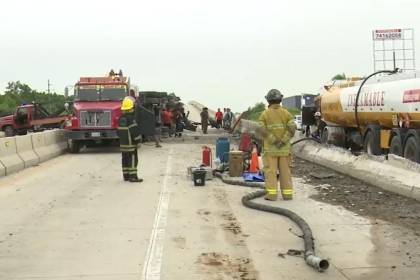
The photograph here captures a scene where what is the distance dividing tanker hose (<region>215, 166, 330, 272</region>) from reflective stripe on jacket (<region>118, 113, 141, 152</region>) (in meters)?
2.12

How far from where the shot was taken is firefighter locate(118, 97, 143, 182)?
47.3 feet

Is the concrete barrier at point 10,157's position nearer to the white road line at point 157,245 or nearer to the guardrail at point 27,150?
the guardrail at point 27,150

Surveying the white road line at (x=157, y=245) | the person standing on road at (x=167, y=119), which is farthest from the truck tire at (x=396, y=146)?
the person standing on road at (x=167, y=119)

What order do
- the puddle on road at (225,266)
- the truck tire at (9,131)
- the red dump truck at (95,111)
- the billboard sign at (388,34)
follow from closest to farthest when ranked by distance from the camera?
the puddle on road at (225,266)
the red dump truck at (95,111)
the billboard sign at (388,34)
the truck tire at (9,131)

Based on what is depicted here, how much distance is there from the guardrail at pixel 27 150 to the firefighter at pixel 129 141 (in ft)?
11.1

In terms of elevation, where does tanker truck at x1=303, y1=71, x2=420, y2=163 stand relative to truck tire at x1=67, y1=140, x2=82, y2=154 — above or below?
above

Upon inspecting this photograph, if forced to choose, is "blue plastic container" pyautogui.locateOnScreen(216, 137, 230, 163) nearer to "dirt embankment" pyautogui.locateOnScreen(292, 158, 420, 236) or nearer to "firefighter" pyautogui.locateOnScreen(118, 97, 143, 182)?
"dirt embankment" pyautogui.locateOnScreen(292, 158, 420, 236)

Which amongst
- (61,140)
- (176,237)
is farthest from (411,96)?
(61,140)

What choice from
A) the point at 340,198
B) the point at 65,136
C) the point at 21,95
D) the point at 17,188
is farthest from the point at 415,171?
the point at 21,95

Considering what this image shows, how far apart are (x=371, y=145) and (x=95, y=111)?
10.5 metres

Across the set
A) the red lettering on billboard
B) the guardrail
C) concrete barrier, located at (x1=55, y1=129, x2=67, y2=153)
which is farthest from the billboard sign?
the red lettering on billboard

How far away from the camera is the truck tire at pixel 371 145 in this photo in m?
18.5

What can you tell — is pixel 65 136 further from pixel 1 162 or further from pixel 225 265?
pixel 225 265

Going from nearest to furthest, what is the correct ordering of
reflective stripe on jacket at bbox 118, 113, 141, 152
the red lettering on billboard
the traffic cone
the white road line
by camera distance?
1. the white road line
2. reflective stripe on jacket at bbox 118, 113, 141, 152
3. the red lettering on billboard
4. the traffic cone
